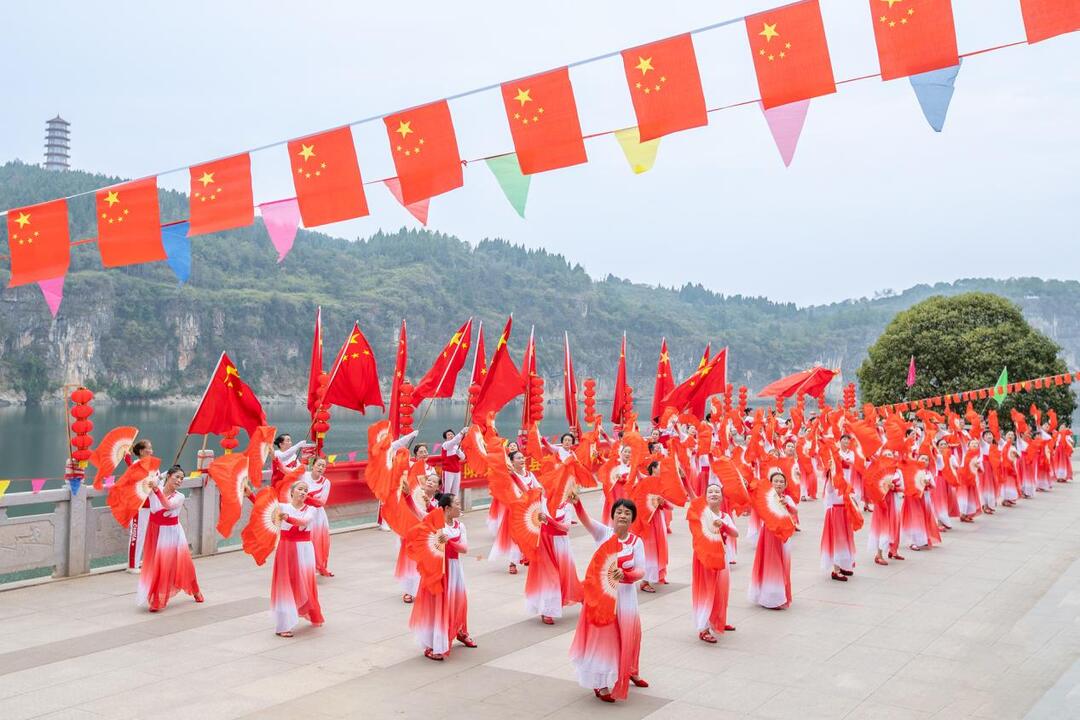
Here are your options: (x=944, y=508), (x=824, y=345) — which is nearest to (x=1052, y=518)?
(x=944, y=508)

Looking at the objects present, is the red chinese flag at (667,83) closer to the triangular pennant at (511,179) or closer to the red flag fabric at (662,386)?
the triangular pennant at (511,179)

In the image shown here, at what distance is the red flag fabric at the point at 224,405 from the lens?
12.1 meters

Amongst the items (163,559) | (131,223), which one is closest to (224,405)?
(131,223)

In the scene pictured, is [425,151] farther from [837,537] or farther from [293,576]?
[837,537]

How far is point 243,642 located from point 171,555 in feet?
5.54

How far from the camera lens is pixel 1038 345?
31656 millimetres

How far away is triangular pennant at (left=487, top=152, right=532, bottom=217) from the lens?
9789 millimetres

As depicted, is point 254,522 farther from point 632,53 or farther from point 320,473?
point 632,53

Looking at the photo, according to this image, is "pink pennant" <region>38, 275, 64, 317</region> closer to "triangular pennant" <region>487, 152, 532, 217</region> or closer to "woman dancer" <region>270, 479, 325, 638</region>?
"woman dancer" <region>270, 479, 325, 638</region>

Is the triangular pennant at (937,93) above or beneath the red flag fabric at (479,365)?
above

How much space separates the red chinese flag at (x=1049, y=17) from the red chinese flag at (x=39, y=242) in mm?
9691

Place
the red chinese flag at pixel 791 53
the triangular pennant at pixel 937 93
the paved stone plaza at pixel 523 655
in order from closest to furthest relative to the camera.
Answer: the paved stone plaza at pixel 523 655
the triangular pennant at pixel 937 93
the red chinese flag at pixel 791 53

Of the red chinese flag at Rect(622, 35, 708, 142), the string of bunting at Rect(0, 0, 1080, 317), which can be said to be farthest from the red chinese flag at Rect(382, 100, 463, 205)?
the red chinese flag at Rect(622, 35, 708, 142)

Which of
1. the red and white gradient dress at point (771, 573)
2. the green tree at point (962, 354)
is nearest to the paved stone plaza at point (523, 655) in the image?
the red and white gradient dress at point (771, 573)
